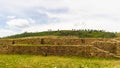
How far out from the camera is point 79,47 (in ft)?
86.8

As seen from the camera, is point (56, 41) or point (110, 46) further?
point (56, 41)

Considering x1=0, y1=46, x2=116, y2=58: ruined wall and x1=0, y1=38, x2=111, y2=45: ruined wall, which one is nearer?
x1=0, y1=46, x2=116, y2=58: ruined wall

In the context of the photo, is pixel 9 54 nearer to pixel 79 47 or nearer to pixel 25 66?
pixel 79 47

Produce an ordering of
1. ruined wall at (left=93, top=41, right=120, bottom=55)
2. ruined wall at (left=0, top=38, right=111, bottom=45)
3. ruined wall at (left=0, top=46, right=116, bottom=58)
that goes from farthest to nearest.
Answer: ruined wall at (left=0, top=38, right=111, bottom=45) → ruined wall at (left=93, top=41, right=120, bottom=55) → ruined wall at (left=0, top=46, right=116, bottom=58)

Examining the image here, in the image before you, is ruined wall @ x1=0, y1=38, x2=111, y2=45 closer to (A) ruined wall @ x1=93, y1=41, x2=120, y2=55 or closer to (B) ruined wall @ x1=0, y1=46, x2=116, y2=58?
(A) ruined wall @ x1=93, y1=41, x2=120, y2=55

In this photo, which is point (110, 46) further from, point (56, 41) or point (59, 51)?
point (56, 41)

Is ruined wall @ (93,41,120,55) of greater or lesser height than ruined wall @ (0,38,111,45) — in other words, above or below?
below

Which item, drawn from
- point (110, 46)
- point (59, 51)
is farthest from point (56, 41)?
point (110, 46)

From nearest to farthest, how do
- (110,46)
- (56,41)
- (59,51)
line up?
(59,51), (110,46), (56,41)

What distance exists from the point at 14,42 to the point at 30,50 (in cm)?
606

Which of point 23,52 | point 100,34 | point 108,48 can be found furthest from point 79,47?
point 100,34

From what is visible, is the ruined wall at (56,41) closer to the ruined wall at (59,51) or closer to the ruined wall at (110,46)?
the ruined wall at (110,46)

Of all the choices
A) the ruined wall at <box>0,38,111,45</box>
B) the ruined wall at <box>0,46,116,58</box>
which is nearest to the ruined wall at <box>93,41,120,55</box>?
the ruined wall at <box>0,46,116,58</box>

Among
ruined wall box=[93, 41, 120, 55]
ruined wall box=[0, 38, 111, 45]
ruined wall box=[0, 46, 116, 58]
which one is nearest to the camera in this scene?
ruined wall box=[0, 46, 116, 58]
